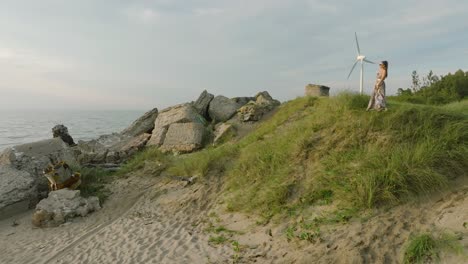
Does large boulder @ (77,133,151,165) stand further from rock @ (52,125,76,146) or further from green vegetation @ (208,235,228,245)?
green vegetation @ (208,235,228,245)

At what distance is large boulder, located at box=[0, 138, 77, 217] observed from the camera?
9.60 metres

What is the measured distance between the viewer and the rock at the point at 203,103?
19266 millimetres

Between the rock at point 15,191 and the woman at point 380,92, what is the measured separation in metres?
9.46

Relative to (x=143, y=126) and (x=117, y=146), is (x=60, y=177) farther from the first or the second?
(x=143, y=126)

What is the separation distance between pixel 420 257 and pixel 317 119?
4753mm

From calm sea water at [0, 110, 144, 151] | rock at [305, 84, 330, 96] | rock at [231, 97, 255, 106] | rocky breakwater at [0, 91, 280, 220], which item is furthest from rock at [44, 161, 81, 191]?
calm sea water at [0, 110, 144, 151]

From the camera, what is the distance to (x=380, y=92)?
7863mm

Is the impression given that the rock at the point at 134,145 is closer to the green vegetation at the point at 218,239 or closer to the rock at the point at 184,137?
the rock at the point at 184,137

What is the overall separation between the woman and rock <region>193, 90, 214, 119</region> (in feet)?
40.1

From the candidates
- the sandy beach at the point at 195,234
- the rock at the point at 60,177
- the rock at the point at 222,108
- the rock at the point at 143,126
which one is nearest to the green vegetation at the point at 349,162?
the sandy beach at the point at 195,234

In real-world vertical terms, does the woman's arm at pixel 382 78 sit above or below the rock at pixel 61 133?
above

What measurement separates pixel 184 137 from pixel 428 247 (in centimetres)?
1148

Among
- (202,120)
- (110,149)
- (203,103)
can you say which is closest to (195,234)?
(110,149)

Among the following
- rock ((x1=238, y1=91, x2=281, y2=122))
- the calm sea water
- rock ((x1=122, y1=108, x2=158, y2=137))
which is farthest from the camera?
the calm sea water
